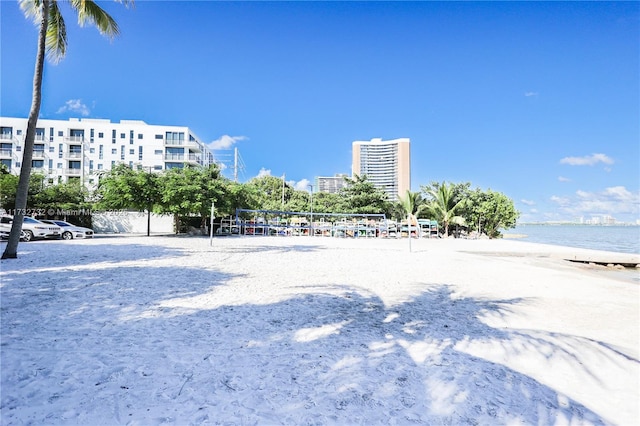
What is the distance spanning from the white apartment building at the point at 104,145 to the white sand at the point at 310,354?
55.0m

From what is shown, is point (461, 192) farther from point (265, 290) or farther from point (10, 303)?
point (10, 303)

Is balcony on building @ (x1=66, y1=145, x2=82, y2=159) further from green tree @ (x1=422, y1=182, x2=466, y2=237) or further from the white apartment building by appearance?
green tree @ (x1=422, y1=182, x2=466, y2=237)

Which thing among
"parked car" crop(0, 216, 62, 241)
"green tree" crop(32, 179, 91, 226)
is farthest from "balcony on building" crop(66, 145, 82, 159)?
"parked car" crop(0, 216, 62, 241)

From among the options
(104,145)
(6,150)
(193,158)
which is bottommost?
(6,150)

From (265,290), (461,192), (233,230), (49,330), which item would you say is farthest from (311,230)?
(49,330)

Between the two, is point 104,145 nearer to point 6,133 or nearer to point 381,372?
point 6,133

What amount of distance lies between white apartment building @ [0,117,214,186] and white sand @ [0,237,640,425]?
2166 inches

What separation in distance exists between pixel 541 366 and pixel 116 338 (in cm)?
512

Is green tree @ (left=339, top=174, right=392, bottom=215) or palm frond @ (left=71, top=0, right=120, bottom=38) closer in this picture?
palm frond @ (left=71, top=0, right=120, bottom=38)

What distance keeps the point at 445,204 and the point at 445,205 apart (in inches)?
3.9

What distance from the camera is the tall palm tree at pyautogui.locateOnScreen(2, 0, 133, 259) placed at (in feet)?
36.3

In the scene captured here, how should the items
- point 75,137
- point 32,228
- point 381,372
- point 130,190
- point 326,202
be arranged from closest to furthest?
point 381,372
point 32,228
point 130,190
point 326,202
point 75,137

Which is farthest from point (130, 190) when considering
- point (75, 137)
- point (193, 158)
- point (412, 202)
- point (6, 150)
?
point (6, 150)

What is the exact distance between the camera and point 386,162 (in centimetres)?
11119
